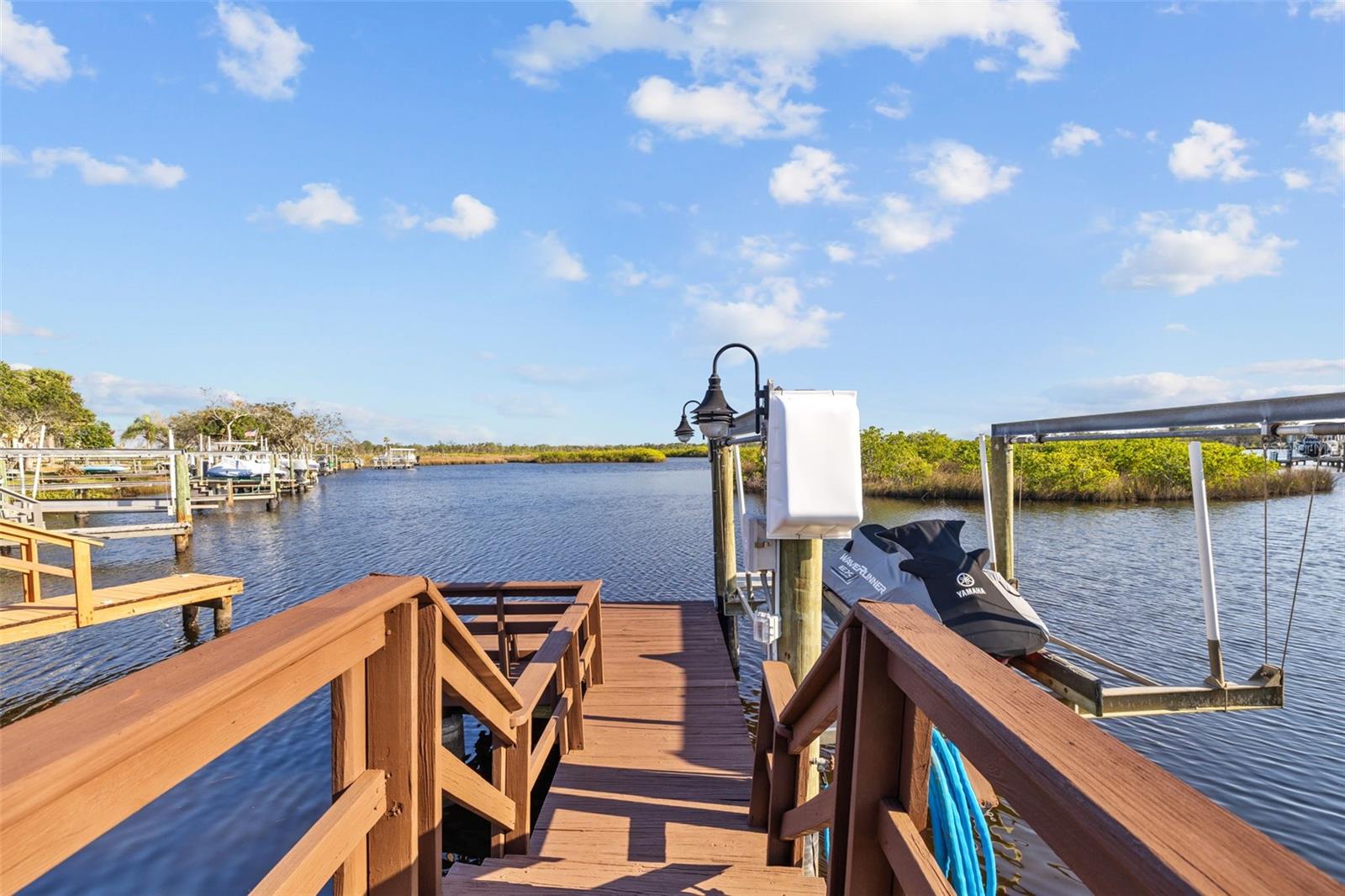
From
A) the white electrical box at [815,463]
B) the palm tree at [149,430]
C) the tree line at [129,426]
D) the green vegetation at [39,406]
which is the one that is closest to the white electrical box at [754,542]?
the white electrical box at [815,463]

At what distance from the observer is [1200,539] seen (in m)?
4.59

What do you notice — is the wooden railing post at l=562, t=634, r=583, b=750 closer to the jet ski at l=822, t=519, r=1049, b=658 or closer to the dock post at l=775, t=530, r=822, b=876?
the dock post at l=775, t=530, r=822, b=876

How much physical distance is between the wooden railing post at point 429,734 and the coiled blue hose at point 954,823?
131cm

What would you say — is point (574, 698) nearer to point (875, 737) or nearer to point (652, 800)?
point (652, 800)

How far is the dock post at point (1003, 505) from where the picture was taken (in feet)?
22.2

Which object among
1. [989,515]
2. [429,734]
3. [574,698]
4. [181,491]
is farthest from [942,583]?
[181,491]

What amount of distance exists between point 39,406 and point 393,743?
65.7 meters

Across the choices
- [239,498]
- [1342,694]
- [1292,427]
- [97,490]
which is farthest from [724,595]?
[97,490]

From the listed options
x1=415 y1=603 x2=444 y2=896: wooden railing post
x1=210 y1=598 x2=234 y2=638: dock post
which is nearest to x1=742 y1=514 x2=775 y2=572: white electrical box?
x1=415 y1=603 x2=444 y2=896: wooden railing post

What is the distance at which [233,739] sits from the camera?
3.47 ft

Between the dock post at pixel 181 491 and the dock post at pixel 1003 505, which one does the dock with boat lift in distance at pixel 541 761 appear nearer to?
the dock post at pixel 1003 505

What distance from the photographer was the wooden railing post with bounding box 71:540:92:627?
742cm

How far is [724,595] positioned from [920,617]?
743 cm

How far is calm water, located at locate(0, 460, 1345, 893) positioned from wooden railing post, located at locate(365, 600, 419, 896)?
4.44 metres
